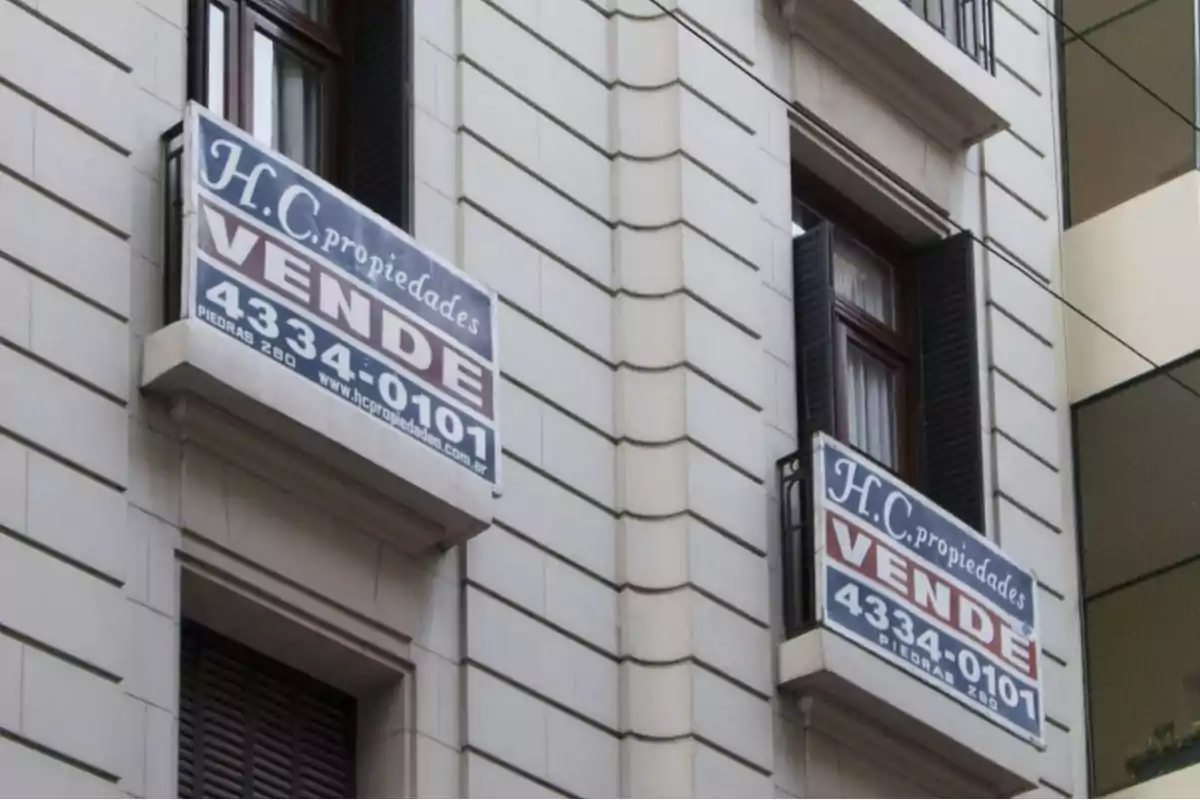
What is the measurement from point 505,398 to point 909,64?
517 centimetres

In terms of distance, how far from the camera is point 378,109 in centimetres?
1852

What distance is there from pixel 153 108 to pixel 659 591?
3.84m

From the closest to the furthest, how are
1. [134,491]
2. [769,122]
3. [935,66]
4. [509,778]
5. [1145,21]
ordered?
[134,491] < [509,778] < [769,122] < [935,66] < [1145,21]

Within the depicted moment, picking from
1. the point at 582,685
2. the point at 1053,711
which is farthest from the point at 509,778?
the point at 1053,711

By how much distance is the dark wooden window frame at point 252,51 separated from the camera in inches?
699

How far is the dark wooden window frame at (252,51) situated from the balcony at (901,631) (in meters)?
3.29

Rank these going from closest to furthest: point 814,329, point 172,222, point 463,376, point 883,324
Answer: point 172,222, point 463,376, point 814,329, point 883,324

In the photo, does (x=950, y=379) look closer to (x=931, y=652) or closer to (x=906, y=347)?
(x=906, y=347)

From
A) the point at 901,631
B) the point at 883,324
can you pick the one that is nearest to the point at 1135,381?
the point at 883,324

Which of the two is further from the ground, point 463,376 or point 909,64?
point 909,64

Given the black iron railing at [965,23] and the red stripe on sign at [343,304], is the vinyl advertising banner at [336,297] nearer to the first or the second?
the red stripe on sign at [343,304]

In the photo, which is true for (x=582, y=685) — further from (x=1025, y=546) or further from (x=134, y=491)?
(x=1025, y=546)

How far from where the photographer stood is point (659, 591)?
59.9 ft

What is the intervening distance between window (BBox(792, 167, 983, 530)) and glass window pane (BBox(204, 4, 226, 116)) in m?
4.48
